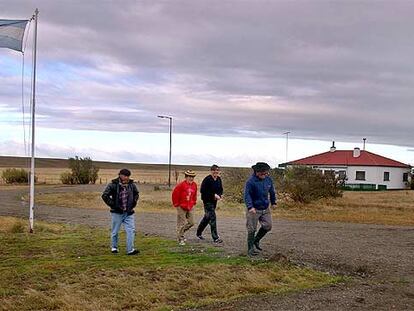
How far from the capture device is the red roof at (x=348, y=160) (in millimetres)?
61562

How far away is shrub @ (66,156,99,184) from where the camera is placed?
70938 millimetres

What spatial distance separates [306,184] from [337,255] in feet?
63.6

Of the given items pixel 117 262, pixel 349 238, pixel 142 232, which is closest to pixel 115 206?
pixel 117 262

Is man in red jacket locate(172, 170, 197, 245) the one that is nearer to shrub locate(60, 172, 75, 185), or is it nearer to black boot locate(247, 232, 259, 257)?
black boot locate(247, 232, 259, 257)

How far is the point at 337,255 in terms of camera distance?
41.3ft

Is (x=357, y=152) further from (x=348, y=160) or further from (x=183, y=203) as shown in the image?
(x=183, y=203)

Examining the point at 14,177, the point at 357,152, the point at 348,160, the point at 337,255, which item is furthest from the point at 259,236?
the point at 14,177

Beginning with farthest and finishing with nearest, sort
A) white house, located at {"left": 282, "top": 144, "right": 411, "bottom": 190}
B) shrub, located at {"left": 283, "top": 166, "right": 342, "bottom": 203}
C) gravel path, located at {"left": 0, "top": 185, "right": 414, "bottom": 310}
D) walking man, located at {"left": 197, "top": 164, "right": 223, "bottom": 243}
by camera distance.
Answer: white house, located at {"left": 282, "top": 144, "right": 411, "bottom": 190} < shrub, located at {"left": 283, "top": 166, "right": 342, "bottom": 203} < walking man, located at {"left": 197, "top": 164, "right": 223, "bottom": 243} < gravel path, located at {"left": 0, "top": 185, "right": 414, "bottom": 310}

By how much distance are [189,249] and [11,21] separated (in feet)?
27.8

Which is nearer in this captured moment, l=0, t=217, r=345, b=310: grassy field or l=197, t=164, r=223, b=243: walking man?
l=0, t=217, r=345, b=310: grassy field

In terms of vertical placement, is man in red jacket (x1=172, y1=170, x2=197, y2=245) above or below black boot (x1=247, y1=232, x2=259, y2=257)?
above

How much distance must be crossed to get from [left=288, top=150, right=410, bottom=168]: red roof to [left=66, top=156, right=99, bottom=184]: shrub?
2433 cm

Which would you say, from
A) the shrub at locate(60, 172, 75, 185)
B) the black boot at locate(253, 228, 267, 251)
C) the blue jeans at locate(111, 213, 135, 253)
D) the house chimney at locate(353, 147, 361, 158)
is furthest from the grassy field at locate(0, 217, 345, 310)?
the shrub at locate(60, 172, 75, 185)

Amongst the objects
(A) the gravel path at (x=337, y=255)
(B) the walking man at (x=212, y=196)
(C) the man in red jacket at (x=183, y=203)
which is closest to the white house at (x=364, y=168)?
(A) the gravel path at (x=337, y=255)
